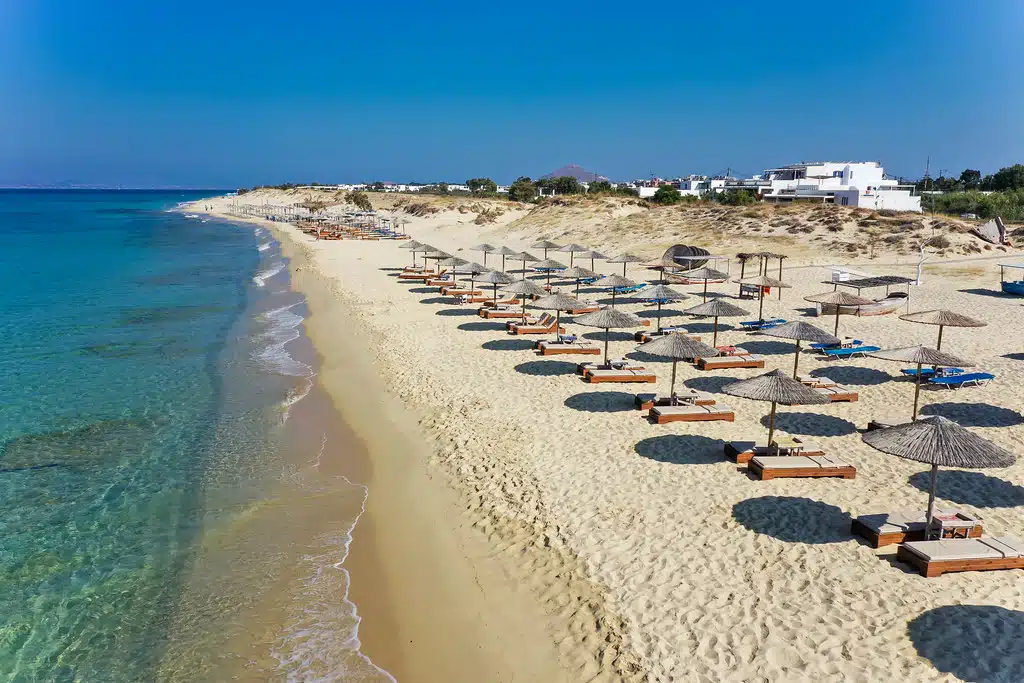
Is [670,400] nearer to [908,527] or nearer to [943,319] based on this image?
[908,527]

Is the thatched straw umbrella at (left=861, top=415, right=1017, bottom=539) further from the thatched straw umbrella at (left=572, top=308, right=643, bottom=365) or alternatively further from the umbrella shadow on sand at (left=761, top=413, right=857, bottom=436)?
the thatched straw umbrella at (left=572, top=308, right=643, bottom=365)

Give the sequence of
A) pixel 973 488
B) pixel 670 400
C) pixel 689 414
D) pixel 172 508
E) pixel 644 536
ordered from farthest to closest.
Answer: pixel 670 400, pixel 689 414, pixel 172 508, pixel 973 488, pixel 644 536

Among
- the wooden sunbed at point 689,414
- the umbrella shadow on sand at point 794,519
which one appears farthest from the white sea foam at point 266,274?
the umbrella shadow on sand at point 794,519

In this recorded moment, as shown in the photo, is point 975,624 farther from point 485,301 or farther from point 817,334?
point 485,301

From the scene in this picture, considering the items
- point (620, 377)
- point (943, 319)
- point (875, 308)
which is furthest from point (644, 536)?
point (875, 308)

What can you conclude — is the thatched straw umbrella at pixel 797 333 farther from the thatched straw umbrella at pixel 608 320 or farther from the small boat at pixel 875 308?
the small boat at pixel 875 308

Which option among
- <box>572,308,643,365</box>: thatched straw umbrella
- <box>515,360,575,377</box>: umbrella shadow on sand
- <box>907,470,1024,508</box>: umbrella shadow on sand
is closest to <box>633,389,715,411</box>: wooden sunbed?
<box>572,308,643,365</box>: thatched straw umbrella
